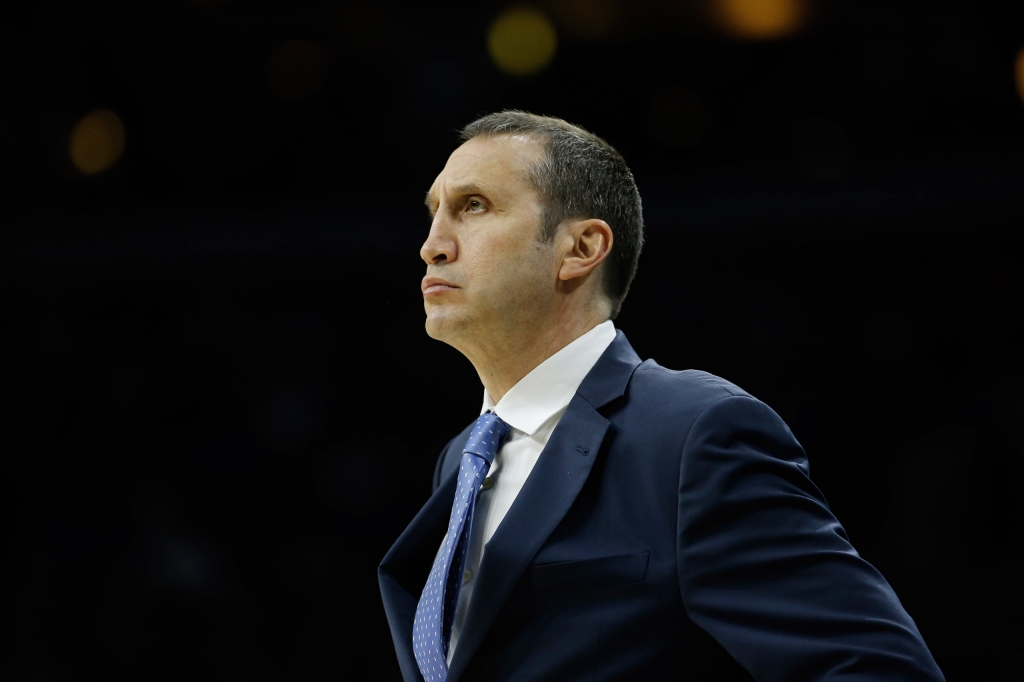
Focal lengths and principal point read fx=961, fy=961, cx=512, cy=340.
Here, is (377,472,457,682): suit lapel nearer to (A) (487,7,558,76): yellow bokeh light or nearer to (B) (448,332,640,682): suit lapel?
(B) (448,332,640,682): suit lapel

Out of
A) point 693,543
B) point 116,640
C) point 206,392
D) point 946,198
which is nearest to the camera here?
point 693,543

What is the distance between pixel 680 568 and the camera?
1222 mm

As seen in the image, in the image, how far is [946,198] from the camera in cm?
297

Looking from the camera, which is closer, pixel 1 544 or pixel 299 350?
pixel 1 544

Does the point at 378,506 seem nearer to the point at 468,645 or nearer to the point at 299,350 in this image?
the point at 299,350

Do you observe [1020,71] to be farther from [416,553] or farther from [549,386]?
[416,553]

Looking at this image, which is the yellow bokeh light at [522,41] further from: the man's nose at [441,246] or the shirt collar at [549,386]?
the shirt collar at [549,386]

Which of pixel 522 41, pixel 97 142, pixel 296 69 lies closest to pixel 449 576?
pixel 522 41

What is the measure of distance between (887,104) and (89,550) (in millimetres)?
3110

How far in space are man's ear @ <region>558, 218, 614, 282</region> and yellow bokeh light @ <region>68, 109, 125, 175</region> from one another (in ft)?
8.65

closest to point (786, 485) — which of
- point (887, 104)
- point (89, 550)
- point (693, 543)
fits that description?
point (693, 543)

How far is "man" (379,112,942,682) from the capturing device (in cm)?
117

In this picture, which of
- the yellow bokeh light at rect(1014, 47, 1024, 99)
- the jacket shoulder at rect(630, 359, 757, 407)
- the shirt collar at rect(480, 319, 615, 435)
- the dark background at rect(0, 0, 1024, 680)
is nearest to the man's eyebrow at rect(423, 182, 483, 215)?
the shirt collar at rect(480, 319, 615, 435)

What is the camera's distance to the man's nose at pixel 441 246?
159 cm
